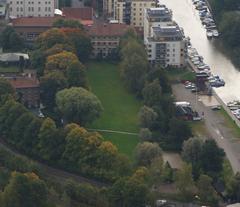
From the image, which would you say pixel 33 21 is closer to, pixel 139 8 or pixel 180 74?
pixel 139 8

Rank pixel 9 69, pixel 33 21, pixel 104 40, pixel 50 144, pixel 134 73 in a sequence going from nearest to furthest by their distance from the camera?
pixel 50 144 → pixel 134 73 → pixel 9 69 → pixel 104 40 → pixel 33 21

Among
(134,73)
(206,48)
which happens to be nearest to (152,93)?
(134,73)

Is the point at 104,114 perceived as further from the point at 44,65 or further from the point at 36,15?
the point at 36,15

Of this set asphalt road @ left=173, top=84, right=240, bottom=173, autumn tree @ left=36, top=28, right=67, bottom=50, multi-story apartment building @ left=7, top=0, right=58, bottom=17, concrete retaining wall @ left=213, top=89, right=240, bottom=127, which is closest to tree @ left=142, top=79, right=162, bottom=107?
asphalt road @ left=173, top=84, right=240, bottom=173

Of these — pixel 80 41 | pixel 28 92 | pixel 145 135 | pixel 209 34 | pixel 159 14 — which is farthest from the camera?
pixel 209 34

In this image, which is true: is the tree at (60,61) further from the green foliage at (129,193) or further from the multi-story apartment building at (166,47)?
the green foliage at (129,193)

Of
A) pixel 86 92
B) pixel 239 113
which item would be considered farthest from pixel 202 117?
pixel 86 92
